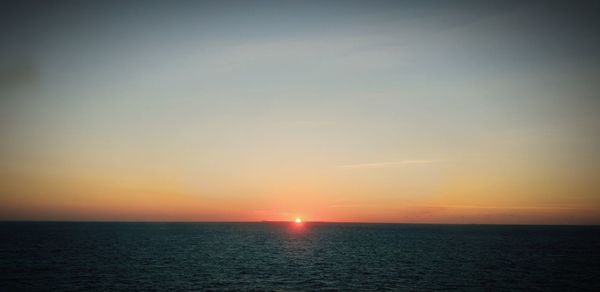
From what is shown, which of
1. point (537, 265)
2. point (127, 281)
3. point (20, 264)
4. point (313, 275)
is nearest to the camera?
point (127, 281)

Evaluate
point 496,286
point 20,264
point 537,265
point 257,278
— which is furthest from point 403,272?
point 20,264

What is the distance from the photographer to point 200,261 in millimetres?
71188

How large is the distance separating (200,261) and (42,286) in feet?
90.7

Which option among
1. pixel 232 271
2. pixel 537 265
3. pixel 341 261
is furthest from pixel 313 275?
pixel 537 265

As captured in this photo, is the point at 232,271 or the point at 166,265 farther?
the point at 166,265

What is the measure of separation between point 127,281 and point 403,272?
40.5 m

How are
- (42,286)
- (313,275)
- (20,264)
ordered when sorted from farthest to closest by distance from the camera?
(20,264)
(313,275)
(42,286)

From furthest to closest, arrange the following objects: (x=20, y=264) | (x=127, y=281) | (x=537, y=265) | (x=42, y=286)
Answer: (x=537, y=265) < (x=20, y=264) < (x=127, y=281) < (x=42, y=286)

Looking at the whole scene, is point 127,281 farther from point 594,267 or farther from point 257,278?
point 594,267

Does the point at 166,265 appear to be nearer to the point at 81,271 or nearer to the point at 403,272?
the point at 81,271

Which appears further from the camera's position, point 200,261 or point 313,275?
point 200,261

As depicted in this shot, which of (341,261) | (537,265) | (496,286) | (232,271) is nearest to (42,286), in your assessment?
(232,271)

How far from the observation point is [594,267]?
6750cm

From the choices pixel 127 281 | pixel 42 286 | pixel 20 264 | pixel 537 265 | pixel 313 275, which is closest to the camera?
pixel 42 286
